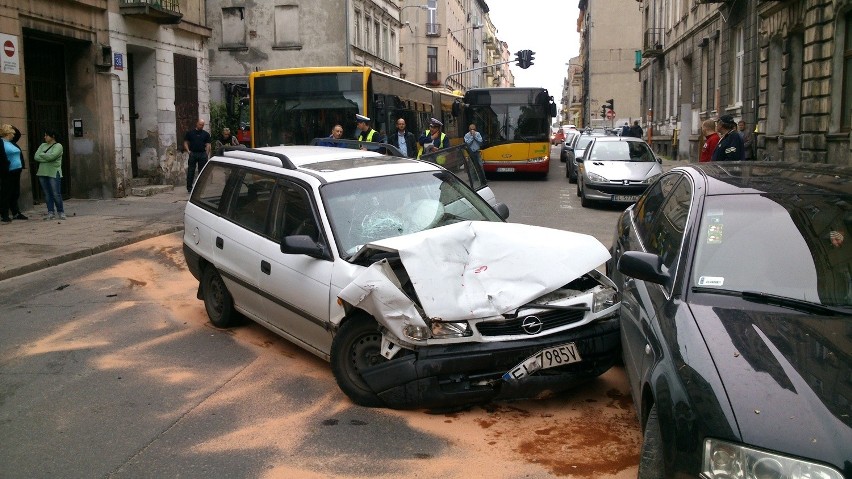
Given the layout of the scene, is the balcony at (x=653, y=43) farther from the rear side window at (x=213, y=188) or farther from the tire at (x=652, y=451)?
the tire at (x=652, y=451)

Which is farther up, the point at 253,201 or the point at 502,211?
the point at 253,201

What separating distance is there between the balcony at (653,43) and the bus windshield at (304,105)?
28.0m

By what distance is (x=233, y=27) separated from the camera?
120 ft

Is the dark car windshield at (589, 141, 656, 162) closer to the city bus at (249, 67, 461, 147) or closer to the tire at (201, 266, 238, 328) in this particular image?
the city bus at (249, 67, 461, 147)

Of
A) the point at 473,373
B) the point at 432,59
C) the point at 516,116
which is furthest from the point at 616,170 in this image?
the point at 432,59

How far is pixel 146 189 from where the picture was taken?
2052 cm

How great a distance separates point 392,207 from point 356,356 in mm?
1384

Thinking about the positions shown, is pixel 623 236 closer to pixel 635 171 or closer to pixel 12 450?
pixel 12 450

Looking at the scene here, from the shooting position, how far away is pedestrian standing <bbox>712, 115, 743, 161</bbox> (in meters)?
12.2

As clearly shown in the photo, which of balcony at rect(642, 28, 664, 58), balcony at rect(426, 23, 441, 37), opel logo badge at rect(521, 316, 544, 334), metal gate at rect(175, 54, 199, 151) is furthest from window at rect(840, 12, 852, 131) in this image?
balcony at rect(426, 23, 441, 37)

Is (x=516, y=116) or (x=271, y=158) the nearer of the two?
(x=271, y=158)

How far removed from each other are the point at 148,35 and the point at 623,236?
17892 mm

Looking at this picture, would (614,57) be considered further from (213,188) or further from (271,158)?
(271,158)

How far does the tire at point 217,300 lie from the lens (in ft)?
24.3
